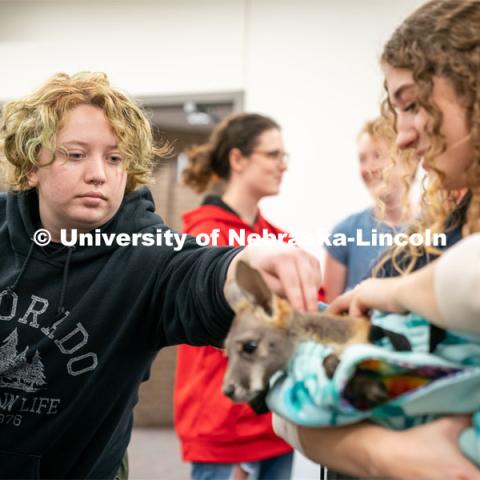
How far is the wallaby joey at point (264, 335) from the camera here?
2.17 ft

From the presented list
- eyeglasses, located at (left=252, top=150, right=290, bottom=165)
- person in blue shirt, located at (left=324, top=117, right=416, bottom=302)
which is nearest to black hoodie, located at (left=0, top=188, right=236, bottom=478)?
person in blue shirt, located at (left=324, top=117, right=416, bottom=302)

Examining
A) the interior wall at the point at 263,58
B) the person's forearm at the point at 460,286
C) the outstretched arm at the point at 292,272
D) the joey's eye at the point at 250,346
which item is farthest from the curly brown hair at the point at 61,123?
the interior wall at the point at 263,58

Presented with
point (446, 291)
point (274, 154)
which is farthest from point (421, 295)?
point (274, 154)

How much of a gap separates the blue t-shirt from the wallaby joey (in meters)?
1.08

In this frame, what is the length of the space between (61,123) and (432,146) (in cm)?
56

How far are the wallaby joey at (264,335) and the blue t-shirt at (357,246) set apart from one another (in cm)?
108

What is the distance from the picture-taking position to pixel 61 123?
1.02m

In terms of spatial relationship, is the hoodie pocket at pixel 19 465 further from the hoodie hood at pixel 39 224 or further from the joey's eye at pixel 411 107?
the joey's eye at pixel 411 107

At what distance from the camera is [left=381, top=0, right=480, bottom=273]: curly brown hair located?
2.39 feet

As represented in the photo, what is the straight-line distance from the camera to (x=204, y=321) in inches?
34.8

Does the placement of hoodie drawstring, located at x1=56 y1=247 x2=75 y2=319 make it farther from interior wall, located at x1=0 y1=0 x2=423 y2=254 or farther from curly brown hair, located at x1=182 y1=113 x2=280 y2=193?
interior wall, located at x1=0 y1=0 x2=423 y2=254

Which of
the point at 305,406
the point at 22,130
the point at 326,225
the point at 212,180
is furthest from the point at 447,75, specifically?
the point at 326,225

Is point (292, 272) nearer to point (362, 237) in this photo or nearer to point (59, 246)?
point (59, 246)

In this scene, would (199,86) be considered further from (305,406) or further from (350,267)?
(305,406)
